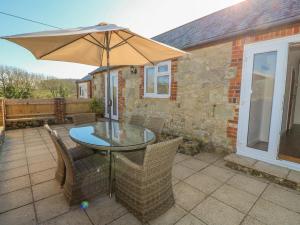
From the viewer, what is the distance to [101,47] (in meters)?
2.73

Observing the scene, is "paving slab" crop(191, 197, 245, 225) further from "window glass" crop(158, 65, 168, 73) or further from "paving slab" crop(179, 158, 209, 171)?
"window glass" crop(158, 65, 168, 73)

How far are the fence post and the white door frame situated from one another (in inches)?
285

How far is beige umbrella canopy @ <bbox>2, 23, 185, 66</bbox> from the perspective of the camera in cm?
221

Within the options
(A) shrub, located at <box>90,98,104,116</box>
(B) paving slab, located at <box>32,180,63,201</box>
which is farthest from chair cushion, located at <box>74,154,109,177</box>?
(A) shrub, located at <box>90,98,104,116</box>

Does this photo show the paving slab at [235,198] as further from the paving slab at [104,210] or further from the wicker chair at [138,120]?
the wicker chair at [138,120]

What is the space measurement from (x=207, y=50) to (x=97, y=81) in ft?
24.3

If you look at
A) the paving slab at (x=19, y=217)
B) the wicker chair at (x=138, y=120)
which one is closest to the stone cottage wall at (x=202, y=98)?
the wicker chair at (x=138, y=120)

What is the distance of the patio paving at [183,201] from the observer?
71.5 inches

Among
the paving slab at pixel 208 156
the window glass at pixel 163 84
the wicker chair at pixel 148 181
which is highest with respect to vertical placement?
the window glass at pixel 163 84

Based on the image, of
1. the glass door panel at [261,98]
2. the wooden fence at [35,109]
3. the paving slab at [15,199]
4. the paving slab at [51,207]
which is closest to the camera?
the paving slab at [51,207]

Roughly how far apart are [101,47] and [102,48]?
23 centimetres

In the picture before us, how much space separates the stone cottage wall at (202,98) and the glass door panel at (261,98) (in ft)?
1.46

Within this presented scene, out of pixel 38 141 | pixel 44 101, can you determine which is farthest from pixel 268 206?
pixel 44 101

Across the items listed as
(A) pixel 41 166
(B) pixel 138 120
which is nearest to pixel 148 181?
(B) pixel 138 120
